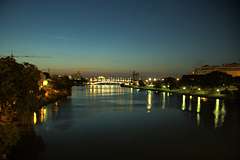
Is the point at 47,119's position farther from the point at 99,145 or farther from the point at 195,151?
the point at 195,151

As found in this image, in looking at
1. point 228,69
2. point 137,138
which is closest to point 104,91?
point 228,69

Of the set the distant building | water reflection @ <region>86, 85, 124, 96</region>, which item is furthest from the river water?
the distant building

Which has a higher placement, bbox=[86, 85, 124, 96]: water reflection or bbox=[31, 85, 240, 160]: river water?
bbox=[31, 85, 240, 160]: river water

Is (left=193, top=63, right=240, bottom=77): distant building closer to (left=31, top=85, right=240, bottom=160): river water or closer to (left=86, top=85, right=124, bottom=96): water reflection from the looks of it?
(left=86, top=85, right=124, bottom=96): water reflection

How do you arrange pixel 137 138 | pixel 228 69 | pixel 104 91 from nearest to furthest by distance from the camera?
pixel 137 138
pixel 104 91
pixel 228 69

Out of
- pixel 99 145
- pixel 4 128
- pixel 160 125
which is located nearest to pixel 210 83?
pixel 160 125

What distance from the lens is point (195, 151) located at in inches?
404

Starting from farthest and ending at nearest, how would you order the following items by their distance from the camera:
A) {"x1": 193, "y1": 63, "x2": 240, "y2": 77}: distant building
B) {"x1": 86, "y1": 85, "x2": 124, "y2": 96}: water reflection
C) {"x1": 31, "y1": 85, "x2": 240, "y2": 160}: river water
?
{"x1": 193, "y1": 63, "x2": 240, "y2": 77}: distant building
{"x1": 86, "y1": 85, "x2": 124, "y2": 96}: water reflection
{"x1": 31, "y1": 85, "x2": 240, "y2": 160}: river water

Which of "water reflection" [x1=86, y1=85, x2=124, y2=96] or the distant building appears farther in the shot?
the distant building

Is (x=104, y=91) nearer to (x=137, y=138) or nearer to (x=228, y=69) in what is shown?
(x=228, y=69)

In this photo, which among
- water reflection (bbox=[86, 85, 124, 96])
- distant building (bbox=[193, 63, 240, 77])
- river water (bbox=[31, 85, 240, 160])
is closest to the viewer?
river water (bbox=[31, 85, 240, 160])

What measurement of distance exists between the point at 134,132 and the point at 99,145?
314 centimetres

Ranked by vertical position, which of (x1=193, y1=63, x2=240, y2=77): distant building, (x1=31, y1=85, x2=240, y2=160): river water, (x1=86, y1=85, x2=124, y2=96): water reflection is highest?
(x1=193, y1=63, x2=240, y2=77): distant building

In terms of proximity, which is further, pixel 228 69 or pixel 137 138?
pixel 228 69
